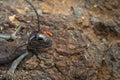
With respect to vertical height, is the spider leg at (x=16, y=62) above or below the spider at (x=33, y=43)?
below

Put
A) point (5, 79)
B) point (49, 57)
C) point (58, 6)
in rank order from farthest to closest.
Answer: point (58, 6)
point (49, 57)
point (5, 79)

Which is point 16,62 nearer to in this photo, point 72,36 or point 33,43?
point 33,43

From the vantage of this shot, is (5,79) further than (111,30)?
No

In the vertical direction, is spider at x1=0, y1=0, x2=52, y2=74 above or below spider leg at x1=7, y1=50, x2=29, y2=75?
above

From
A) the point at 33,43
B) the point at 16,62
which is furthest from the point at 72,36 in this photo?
the point at 16,62

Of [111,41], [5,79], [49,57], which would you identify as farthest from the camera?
[111,41]

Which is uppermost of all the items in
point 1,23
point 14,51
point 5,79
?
point 1,23

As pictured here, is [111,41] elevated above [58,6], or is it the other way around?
[58,6]

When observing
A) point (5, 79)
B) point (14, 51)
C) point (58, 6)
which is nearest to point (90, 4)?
point (58, 6)

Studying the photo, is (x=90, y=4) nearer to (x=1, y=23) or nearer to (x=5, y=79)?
(x=1, y=23)
